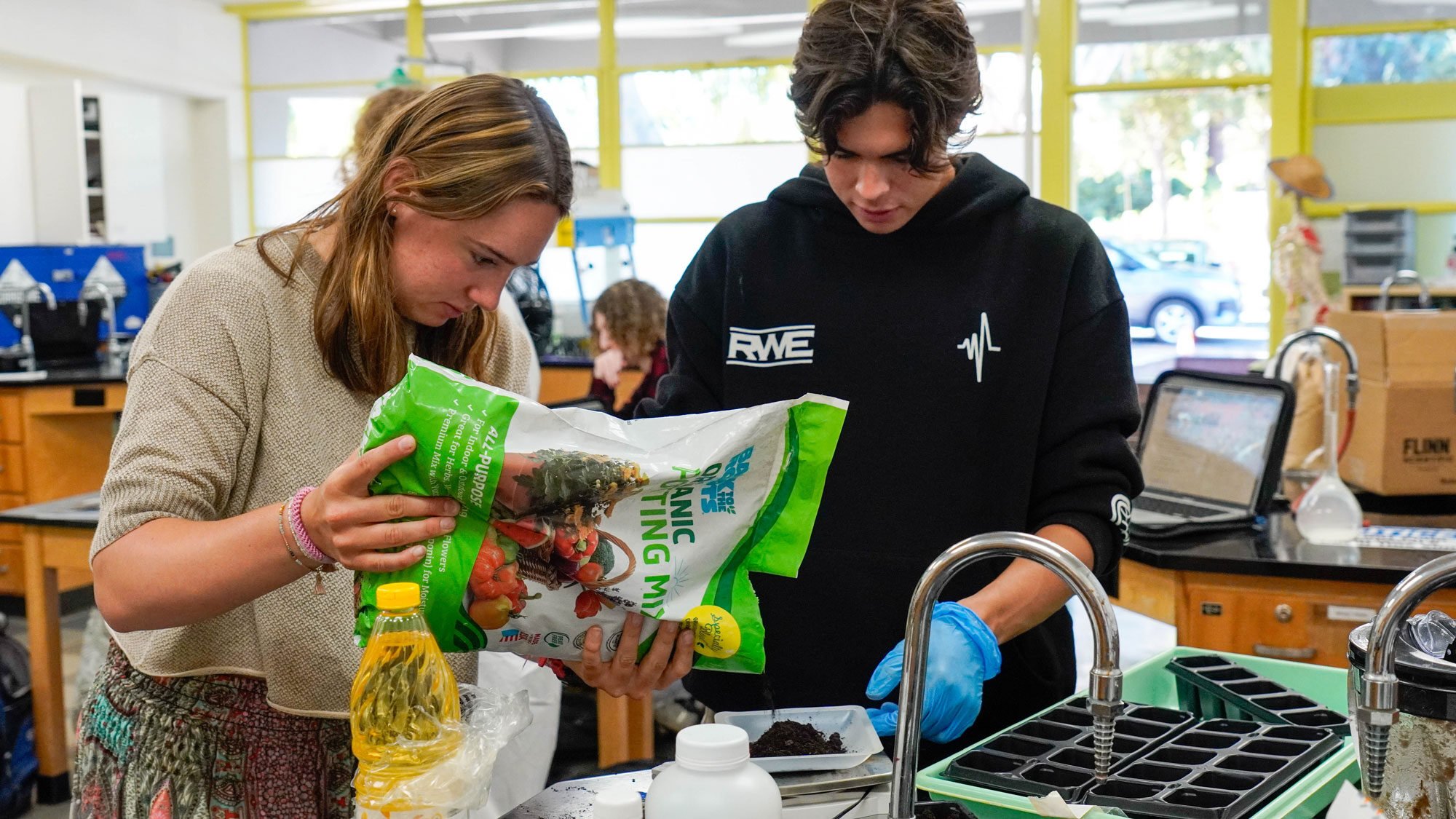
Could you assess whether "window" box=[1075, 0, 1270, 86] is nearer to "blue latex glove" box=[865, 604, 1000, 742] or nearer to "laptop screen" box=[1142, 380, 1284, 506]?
"laptop screen" box=[1142, 380, 1284, 506]

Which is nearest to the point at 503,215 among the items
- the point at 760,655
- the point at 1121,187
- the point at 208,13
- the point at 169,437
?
the point at 169,437

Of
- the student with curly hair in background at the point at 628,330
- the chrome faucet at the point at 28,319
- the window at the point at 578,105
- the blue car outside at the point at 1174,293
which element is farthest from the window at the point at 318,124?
the student with curly hair in background at the point at 628,330

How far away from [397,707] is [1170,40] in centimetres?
788

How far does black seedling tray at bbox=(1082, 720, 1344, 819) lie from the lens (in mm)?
1098

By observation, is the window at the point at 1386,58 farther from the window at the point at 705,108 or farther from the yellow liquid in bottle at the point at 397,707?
the yellow liquid in bottle at the point at 397,707

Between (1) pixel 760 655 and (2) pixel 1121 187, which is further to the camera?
(2) pixel 1121 187

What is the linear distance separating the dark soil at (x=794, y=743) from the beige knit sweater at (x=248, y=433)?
0.48 m

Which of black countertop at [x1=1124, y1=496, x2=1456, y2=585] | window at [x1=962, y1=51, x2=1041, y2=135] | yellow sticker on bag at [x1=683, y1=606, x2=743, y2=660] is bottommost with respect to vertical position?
black countertop at [x1=1124, y1=496, x2=1456, y2=585]

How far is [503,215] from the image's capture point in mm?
1349

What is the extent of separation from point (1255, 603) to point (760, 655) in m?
1.65

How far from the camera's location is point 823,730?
49.0 inches

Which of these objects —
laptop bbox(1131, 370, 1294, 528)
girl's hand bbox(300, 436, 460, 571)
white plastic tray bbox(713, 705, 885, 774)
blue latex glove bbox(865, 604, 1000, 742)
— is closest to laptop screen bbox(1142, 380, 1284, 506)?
laptop bbox(1131, 370, 1294, 528)

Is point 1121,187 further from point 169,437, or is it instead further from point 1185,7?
point 169,437

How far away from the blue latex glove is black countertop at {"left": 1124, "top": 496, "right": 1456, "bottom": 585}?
1.32 m
